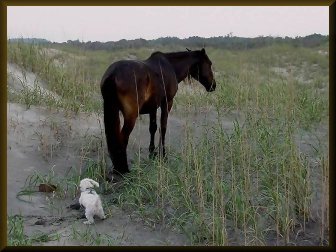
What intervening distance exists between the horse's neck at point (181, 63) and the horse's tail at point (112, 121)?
1672 millimetres

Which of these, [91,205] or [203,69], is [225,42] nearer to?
[203,69]

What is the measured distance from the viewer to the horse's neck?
6.87 meters

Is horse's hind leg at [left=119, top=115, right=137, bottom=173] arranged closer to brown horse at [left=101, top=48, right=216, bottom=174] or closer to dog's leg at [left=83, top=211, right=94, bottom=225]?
brown horse at [left=101, top=48, right=216, bottom=174]

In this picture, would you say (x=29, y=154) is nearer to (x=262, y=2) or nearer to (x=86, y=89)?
(x=86, y=89)

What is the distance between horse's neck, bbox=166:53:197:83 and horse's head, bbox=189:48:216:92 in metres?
0.09

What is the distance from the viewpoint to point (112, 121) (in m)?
5.45

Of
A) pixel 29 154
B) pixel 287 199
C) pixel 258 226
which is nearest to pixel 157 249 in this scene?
pixel 258 226

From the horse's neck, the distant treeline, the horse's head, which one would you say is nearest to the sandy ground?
the horse's head

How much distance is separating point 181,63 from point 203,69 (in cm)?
44

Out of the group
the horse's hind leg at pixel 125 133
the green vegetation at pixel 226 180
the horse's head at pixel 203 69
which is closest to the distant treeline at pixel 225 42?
the horse's head at pixel 203 69

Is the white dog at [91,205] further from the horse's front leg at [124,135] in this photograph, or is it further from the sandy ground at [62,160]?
the horse's front leg at [124,135]

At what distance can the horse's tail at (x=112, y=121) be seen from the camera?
537cm

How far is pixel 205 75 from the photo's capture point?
7.29 meters

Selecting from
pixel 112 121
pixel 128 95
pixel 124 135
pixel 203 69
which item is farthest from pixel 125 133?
pixel 203 69
